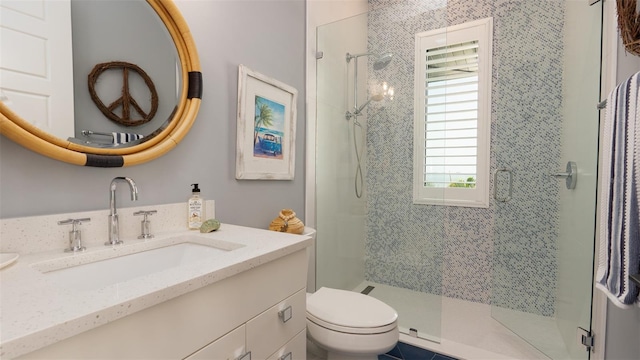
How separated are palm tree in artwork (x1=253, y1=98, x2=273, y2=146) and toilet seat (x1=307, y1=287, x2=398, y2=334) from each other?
928 mm

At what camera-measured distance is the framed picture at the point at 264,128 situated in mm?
1527

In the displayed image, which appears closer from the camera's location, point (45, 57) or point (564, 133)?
point (45, 57)

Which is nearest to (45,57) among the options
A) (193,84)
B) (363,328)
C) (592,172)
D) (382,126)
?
(193,84)

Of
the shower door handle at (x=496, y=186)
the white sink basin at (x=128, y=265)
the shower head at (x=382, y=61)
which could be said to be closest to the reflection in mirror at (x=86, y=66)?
the white sink basin at (x=128, y=265)

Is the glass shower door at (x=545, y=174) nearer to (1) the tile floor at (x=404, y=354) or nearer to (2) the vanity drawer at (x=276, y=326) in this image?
(1) the tile floor at (x=404, y=354)

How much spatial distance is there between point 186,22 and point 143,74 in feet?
1.00

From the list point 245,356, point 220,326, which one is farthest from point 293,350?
point 220,326

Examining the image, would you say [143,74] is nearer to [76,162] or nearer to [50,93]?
[50,93]

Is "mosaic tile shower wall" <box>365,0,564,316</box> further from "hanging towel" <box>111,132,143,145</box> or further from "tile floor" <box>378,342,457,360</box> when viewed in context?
"hanging towel" <box>111,132,143,145</box>

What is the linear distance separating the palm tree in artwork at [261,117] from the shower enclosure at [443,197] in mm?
556

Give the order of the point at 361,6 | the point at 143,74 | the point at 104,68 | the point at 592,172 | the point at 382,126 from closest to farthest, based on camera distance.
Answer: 1. the point at 104,68
2. the point at 143,74
3. the point at 592,172
4. the point at 382,126
5. the point at 361,6

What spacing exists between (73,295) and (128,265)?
1.32ft

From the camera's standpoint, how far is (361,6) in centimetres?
276

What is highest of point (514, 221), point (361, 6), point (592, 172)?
point (361, 6)
